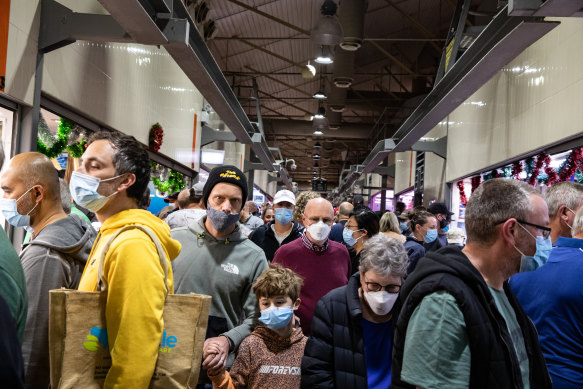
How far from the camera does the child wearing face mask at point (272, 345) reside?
3.00 m

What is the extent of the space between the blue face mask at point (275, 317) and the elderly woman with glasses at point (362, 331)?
174 mm

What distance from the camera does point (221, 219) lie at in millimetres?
2959

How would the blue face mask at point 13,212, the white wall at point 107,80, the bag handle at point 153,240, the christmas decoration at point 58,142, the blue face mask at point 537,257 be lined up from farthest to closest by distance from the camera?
the christmas decoration at point 58,142 → the white wall at point 107,80 → the blue face mask at point 13,212 → the blue face mask at point 537,257 → the bag handle at point 153,240

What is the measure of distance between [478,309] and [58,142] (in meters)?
5.51

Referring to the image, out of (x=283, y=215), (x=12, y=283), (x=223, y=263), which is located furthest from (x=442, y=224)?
(x=12, y=283)

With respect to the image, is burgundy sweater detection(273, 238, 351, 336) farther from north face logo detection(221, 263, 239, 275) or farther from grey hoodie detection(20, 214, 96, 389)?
grey hoodie detection(20, 214, 96, 389)

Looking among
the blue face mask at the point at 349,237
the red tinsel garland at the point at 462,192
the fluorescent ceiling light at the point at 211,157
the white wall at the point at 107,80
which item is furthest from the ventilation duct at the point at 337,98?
the blue face mask at the point at 349,237

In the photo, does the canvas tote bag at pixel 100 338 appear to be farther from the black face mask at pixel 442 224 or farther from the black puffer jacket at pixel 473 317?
the black face mask at pixel 442 224

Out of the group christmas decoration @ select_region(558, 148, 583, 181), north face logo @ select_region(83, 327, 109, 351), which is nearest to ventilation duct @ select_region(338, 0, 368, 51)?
christmas decoration @ select_region(558, 148, 583, 181)

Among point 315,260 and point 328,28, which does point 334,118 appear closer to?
point 328,28

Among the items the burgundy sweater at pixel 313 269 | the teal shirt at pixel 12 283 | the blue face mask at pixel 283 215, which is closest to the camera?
the teal shirt at pixel 12 283

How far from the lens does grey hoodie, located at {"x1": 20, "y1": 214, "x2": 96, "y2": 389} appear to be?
84.0 inches

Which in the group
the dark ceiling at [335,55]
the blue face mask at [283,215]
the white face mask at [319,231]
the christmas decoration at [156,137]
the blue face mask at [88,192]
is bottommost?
the white face mask at [319,231]

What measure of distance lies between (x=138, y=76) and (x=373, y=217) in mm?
5213
